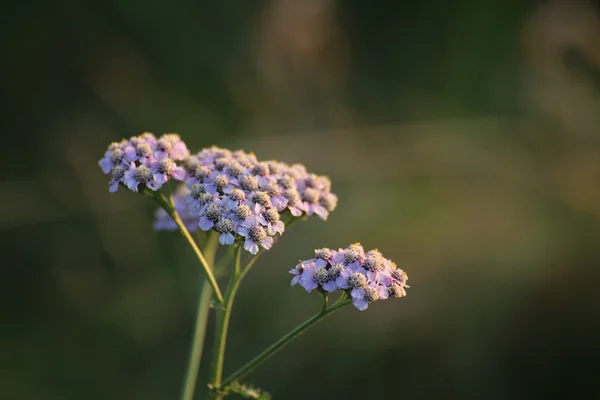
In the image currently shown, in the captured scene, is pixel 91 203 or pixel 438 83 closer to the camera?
pixel 91 203

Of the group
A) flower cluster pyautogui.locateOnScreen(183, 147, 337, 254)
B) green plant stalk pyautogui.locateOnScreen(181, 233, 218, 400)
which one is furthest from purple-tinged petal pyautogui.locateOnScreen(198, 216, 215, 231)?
green plant stalk pyautogui.locateOnScreen(181, 233, 218, 400)

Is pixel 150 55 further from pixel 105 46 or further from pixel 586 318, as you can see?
pixel 586 318

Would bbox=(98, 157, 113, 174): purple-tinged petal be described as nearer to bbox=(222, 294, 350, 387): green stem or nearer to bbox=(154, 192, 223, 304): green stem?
bbox=(154, 192, 223, 304): green stem

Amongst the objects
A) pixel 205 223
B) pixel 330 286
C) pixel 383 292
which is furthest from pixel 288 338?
pixel 205 223

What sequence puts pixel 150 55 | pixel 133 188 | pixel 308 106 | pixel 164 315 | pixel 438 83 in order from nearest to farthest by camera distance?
pixel 133 188, pixel 164 315, pixel 150 55, pixel 308 106, pixel 438 83

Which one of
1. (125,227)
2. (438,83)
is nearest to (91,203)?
(125,227)

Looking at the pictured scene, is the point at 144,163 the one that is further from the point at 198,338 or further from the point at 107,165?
the point at 198,338
